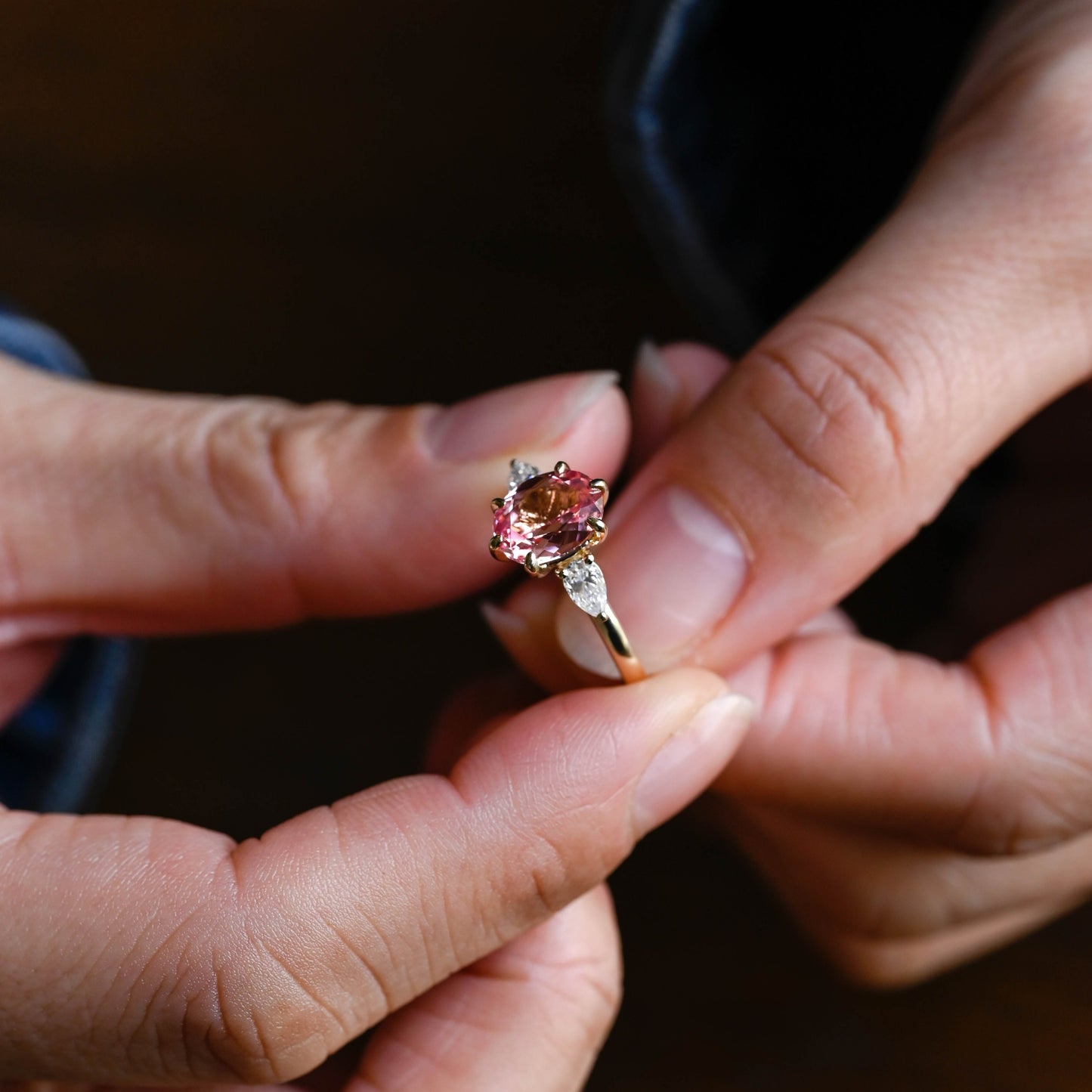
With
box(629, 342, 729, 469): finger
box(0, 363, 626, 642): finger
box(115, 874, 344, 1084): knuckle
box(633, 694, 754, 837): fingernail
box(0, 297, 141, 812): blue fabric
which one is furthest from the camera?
box(0, 297, 141, 812): blue fabric

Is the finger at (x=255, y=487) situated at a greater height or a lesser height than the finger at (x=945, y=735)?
greater

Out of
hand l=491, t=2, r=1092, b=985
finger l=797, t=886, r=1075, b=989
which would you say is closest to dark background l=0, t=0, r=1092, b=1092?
finger l=797, t=886, r=1075, b=989

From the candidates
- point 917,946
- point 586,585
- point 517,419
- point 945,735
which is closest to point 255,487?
point 517,419

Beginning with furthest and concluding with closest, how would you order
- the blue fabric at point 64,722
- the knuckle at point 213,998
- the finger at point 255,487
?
the blue fabric at point 64,722 < the finger at point 255,487 < the knuckle at point 213,998

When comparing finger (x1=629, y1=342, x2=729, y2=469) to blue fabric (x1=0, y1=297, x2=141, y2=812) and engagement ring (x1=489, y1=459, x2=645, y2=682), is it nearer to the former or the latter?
engagement ring (x1=489, y1=459, x2=645, y2=682)

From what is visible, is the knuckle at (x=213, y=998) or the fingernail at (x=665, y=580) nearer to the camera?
the knuckle at (x=213, y=998)

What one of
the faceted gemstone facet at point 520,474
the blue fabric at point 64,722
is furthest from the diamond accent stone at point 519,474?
the blue fabric at point 64,722

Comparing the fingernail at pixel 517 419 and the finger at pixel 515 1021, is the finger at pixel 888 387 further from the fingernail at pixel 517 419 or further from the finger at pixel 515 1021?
the finger at pixel 515 1021
